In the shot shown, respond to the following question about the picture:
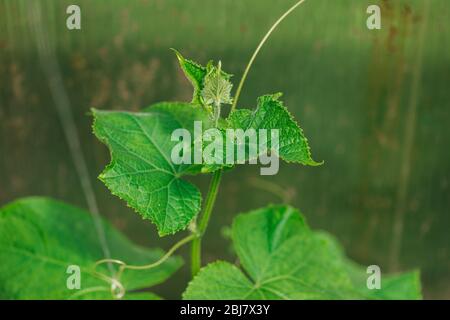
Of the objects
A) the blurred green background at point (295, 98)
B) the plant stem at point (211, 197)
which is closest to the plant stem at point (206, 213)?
the plant stem at point (211, 197)

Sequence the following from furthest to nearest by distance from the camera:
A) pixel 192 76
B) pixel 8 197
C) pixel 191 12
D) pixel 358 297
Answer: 1. pixel 8 197
2. pixel 191 12
3. pixel 358 297
4. pixel 192 76

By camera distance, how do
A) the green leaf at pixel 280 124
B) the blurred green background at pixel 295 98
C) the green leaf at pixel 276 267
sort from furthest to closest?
the blurred green background at pixel 295 98 < the green leaf at pixel 276 267 < the green leaf at pixel 280 124

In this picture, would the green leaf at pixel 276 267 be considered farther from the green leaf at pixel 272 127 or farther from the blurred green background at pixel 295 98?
the blurred green background at pixel 295 98

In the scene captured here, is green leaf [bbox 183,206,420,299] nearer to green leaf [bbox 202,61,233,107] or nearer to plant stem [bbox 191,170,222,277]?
plant stem [bbox 191,170,222,277]

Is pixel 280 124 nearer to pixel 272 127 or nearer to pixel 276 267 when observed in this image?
pixel 272 127

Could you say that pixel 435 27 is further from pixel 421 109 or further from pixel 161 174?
pixel 161 174
